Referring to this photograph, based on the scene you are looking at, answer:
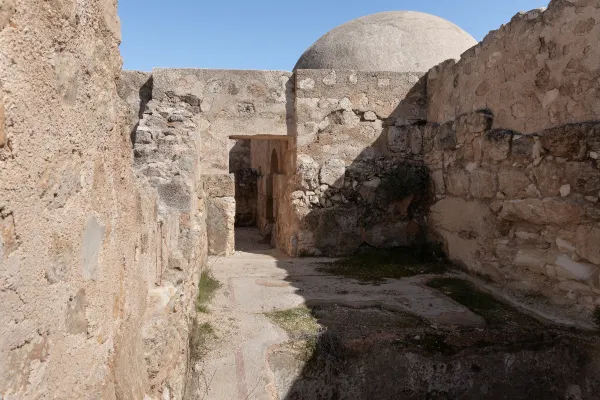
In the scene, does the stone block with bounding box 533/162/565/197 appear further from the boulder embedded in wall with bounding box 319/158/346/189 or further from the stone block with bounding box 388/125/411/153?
the boulder embedded in wall with bounding box 319/158/346/189

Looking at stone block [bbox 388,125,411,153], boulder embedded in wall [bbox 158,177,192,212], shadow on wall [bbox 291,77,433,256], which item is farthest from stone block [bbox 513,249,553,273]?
boulder embedded in wall [bbox 158,177,192,212]

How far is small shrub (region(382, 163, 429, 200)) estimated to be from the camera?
5.10 meters

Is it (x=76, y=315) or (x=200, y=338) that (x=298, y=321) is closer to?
(x=200, y=338)

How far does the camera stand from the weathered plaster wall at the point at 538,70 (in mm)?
3211

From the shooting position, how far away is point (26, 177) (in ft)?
3.25

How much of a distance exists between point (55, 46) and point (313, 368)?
6.98ft

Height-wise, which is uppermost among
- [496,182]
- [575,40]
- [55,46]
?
[575,40]

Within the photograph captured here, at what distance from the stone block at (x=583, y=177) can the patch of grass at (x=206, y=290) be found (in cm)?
A: 256

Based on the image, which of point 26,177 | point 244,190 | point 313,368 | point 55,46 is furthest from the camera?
point 244,190

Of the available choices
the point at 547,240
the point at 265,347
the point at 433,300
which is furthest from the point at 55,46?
the point at 547,240

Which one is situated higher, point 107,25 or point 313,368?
point 107,25

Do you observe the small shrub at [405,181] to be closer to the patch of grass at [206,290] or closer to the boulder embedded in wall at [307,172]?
the boulder embedded in wall at [307,172]

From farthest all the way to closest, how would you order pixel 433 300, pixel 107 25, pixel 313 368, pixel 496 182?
pixel 496 182, pixel 433 300, pixel 313 368, pixel 107 25

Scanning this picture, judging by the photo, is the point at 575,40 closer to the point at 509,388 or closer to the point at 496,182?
the point at 496,182
